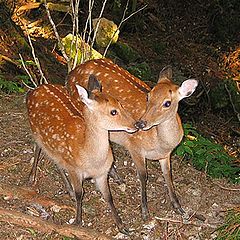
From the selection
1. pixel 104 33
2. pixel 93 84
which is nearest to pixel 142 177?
pixel 93 84

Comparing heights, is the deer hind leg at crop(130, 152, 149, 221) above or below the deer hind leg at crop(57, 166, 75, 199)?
above

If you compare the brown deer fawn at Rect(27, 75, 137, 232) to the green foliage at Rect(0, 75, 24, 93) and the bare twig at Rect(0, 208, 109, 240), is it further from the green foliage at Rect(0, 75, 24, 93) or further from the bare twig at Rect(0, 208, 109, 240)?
the green foliage at Rect(0, 75, 24, 93)

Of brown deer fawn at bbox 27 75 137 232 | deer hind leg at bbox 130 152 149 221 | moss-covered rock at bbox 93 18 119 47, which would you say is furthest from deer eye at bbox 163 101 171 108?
moss-covered rock at bbox 93 18 119 47

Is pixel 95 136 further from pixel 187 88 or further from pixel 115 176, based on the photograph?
pixel 115 176

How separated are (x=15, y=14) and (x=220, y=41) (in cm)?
501

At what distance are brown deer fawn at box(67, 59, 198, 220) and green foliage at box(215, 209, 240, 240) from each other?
533mm

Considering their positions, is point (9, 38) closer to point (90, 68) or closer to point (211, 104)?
point (90, 68)

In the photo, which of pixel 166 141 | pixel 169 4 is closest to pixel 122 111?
pixel 166 141

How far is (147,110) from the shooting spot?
16.1 feet

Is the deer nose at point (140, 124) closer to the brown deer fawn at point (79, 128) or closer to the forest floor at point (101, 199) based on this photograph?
the brown deer fawn at point (79, 128)

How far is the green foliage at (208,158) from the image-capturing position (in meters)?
6.29

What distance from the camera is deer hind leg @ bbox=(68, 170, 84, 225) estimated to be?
197 inches

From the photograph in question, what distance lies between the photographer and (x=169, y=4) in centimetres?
1388

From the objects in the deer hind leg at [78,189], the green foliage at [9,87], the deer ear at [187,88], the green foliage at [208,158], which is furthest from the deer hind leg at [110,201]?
the green foliage at [9,87]
